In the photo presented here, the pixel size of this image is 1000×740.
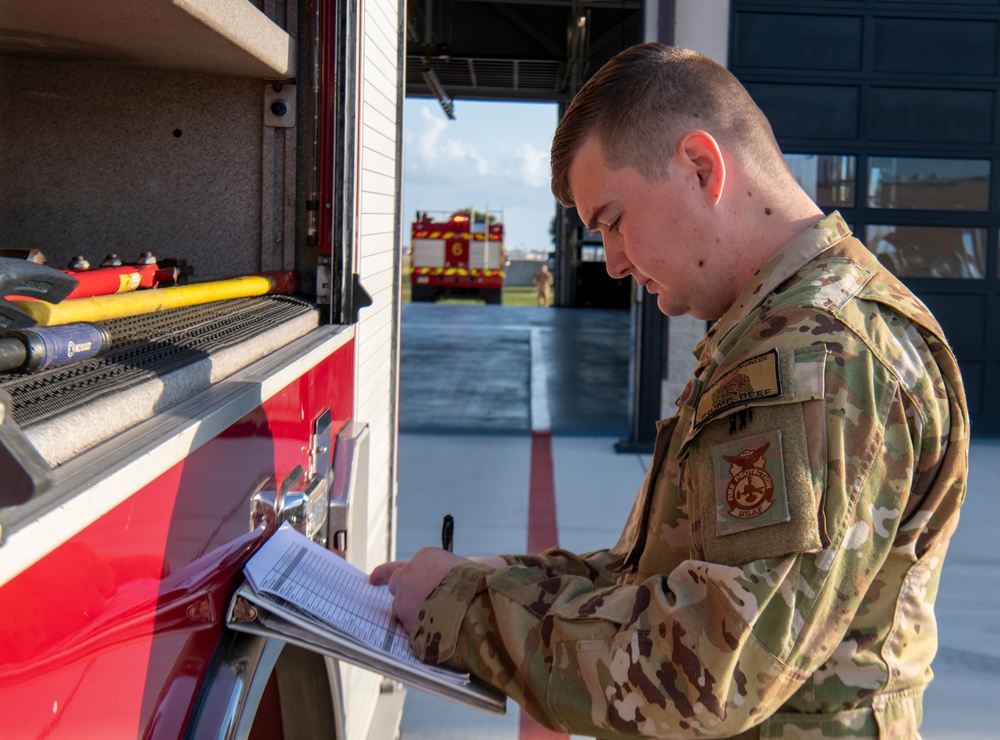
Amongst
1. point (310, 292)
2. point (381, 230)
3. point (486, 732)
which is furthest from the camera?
point (486, 732)

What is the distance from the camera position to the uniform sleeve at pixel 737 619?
1130 mm

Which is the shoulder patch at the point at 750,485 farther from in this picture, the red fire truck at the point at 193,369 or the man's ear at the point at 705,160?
the red fire truck at the point at 193,369

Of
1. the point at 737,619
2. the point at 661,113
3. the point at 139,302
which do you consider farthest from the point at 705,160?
the point at 139,302

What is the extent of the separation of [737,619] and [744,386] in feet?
0.87

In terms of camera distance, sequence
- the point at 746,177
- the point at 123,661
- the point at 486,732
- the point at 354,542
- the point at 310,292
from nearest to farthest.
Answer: the point at 123,661 → the point at 746,177 → the point at 354,542 → the point at 310,292 → the point at 486,732

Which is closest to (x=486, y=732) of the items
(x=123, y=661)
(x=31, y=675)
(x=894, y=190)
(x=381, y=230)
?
(x=381, y=230)

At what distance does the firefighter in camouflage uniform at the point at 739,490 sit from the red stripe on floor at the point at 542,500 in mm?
3352

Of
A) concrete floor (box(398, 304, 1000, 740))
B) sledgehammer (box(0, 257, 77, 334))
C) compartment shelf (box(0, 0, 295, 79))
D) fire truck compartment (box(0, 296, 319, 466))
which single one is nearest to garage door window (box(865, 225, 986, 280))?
concrete floor (box(398, 304, 1000, 740))

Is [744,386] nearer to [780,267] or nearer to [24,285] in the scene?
[780,267]

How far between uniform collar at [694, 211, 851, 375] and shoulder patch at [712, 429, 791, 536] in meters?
0.20

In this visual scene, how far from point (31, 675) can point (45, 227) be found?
1.78 m

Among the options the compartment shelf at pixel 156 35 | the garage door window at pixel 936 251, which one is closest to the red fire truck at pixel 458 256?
the garage door window at pixel 936 251

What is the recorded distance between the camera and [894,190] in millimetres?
7031

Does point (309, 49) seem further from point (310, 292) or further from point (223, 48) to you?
point (310, 292)
